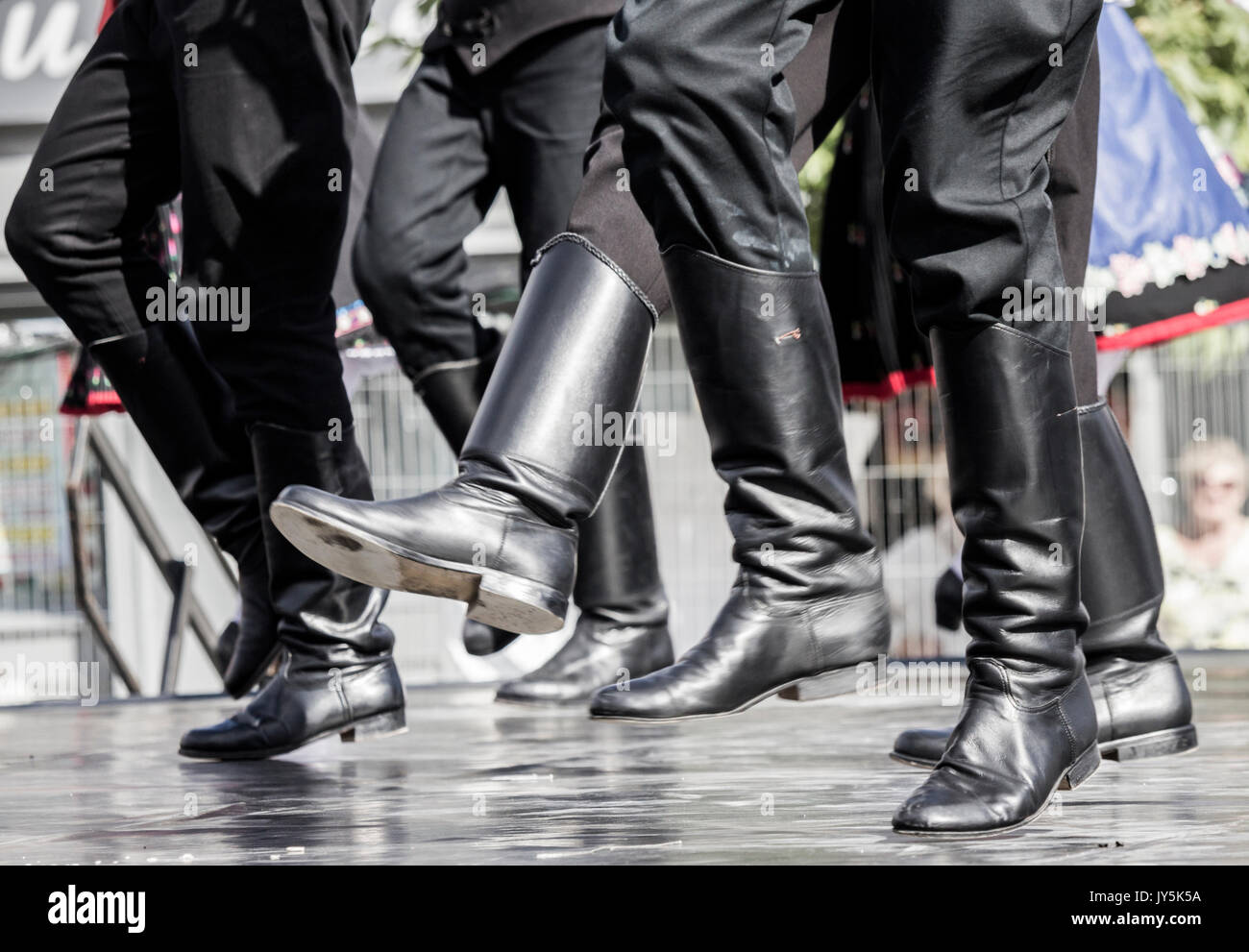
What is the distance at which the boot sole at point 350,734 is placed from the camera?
2.33 m

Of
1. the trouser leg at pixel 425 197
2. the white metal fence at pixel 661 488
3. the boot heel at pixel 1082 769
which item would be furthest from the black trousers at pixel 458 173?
the white metal fence at pixel 661 488

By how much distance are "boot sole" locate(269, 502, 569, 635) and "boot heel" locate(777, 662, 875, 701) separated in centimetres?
37

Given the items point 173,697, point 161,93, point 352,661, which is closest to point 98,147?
point 161,93

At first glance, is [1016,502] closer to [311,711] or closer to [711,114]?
[711,114]

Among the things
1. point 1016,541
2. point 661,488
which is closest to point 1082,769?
point 1016,541

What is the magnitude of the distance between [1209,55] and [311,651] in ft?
20.8

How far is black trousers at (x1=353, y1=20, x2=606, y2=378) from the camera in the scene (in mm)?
2840

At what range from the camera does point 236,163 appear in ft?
7.73

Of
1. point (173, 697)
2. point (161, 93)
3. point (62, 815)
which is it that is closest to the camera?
point (62, 815)

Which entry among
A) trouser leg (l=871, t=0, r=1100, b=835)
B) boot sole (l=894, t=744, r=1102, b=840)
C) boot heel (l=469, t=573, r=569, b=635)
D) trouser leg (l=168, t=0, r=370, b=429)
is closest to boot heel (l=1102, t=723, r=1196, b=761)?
boot sole (l=894, t=744, r=1102, b=840)

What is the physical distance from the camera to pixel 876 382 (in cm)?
376
